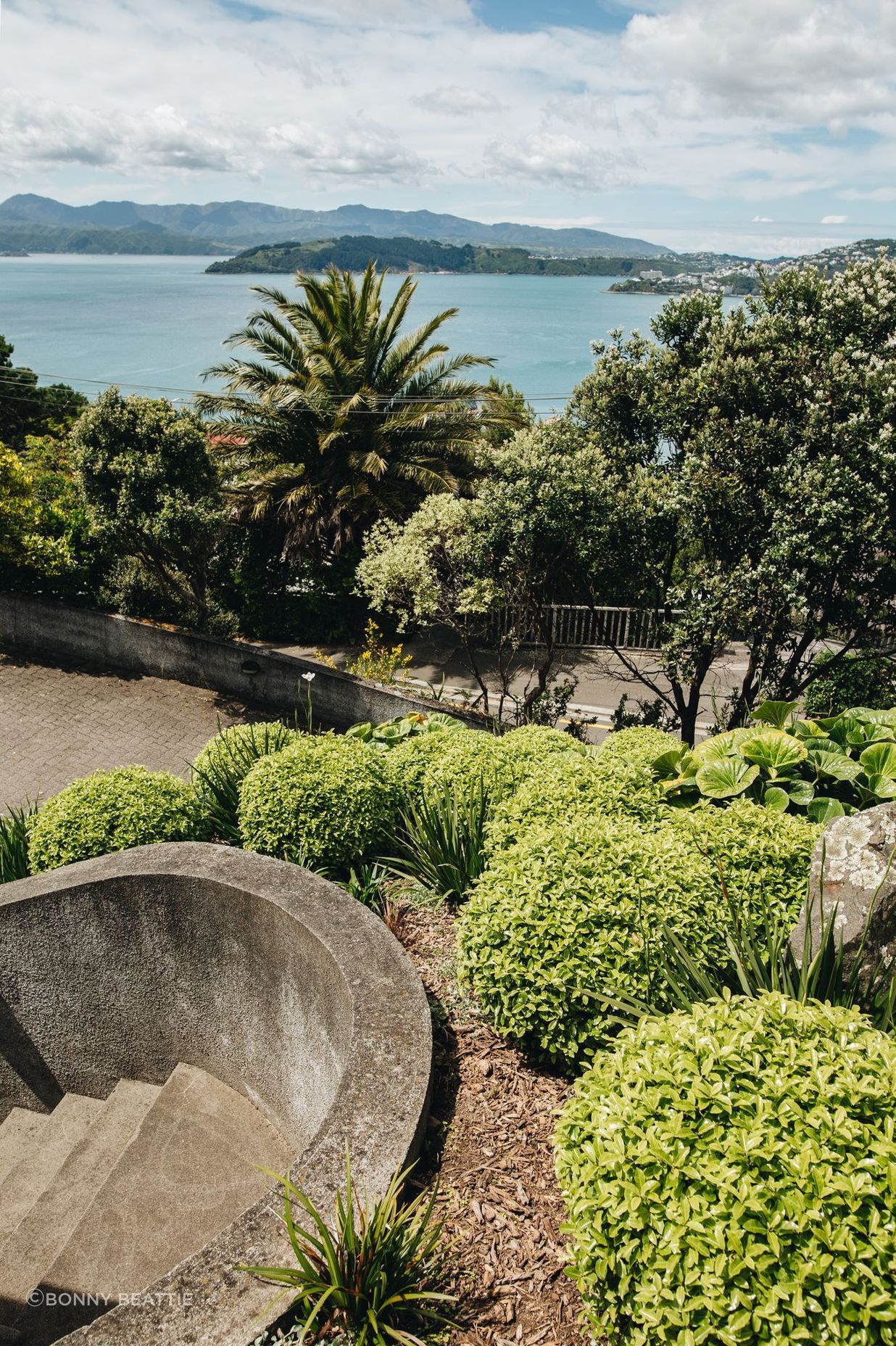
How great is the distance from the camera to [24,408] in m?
29.2

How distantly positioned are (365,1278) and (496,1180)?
0.85 m

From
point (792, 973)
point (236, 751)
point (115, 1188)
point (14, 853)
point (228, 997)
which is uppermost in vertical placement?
point (792, 973)

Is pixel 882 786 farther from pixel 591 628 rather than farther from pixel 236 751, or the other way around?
pixel 591 628

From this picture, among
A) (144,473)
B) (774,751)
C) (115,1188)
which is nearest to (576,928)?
(774,751)

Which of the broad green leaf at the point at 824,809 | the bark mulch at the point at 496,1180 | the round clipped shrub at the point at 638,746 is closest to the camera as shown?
the bark mulch at the point at 496,1180

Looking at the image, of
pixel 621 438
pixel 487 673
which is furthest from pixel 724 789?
pixel 487 673

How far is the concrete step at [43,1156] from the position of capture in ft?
17.1

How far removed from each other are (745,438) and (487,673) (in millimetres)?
8551

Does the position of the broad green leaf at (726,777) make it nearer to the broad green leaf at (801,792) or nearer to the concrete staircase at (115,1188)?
the broad green leaf at (801,792)

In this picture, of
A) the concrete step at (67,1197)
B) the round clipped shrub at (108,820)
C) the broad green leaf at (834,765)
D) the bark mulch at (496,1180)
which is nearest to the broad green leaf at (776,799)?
the broad green leaf at (834,765)

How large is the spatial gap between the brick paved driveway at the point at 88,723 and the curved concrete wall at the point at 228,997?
6459 millimetres

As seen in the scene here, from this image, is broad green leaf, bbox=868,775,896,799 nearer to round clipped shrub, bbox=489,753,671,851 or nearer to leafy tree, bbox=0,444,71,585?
round clipped shrub, bbox=489,753,671,851

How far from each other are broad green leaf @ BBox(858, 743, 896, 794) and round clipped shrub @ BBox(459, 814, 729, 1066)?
6.26 feet

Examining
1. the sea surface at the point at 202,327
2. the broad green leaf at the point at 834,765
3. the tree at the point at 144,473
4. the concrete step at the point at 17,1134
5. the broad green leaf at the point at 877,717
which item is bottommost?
the concrete step at the point at 17,1134
